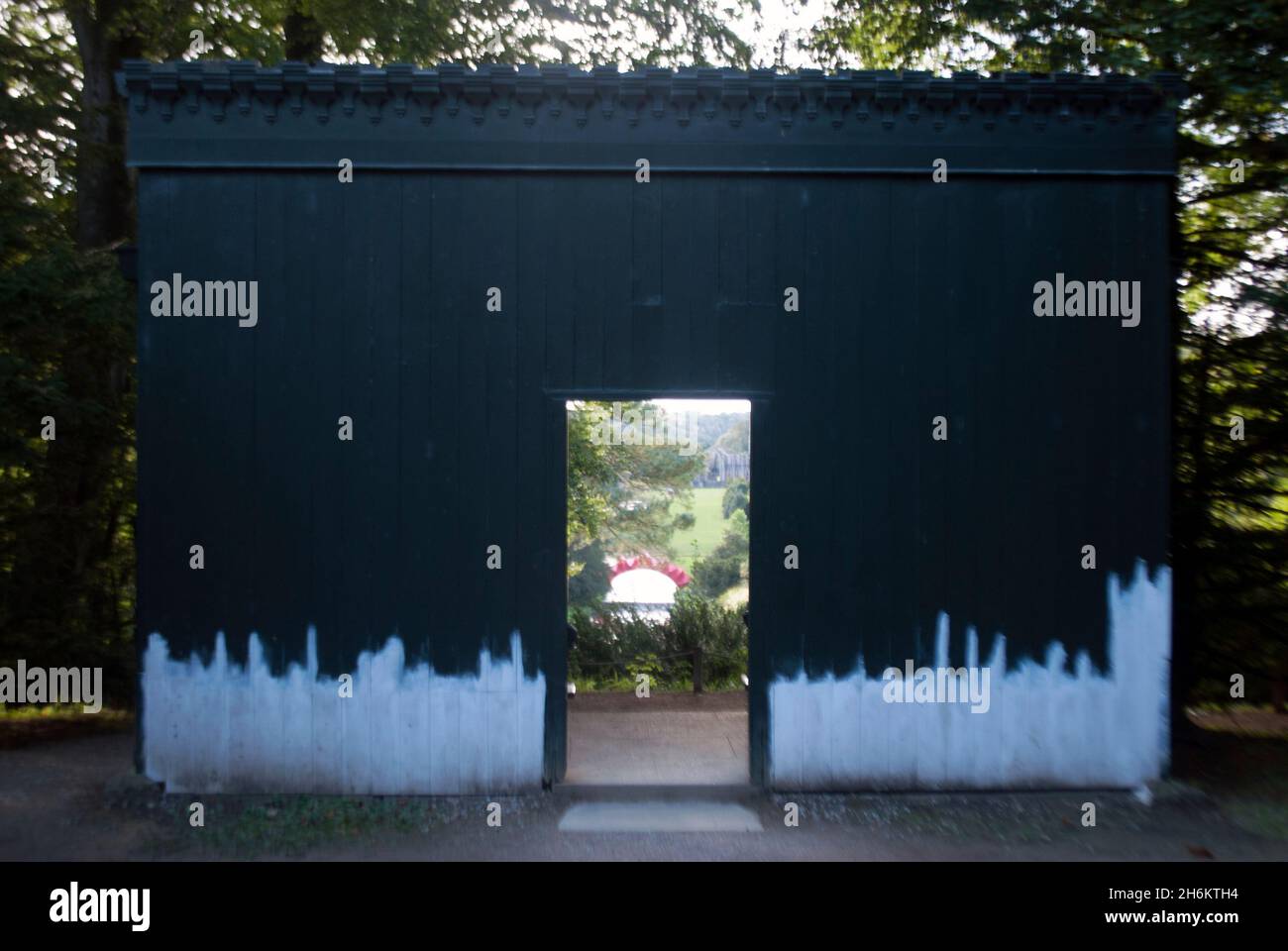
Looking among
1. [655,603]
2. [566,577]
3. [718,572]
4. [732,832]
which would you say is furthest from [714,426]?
[732,832]

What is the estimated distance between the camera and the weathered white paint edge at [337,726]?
5.96 meters

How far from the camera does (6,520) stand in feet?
32.1

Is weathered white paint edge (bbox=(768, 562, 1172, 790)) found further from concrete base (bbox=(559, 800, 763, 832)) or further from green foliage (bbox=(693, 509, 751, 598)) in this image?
green foliage (bbox=(693, 509, 751, 598))

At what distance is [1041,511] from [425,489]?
4107mm

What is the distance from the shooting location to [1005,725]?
19.9 ft

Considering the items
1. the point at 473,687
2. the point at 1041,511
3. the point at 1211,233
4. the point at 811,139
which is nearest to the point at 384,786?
the point at 473,687

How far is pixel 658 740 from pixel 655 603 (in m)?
5.50

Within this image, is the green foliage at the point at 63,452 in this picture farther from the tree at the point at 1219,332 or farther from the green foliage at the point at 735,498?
the green foliage at the point at 735,498

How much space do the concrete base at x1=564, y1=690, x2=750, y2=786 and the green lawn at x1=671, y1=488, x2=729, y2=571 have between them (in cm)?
959

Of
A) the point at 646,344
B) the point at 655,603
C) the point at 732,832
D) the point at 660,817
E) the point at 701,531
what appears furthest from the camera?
the point at 701,531

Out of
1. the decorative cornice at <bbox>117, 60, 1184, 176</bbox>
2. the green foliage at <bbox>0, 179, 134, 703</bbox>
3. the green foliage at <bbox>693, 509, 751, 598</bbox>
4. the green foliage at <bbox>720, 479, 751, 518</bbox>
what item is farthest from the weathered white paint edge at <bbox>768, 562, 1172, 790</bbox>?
the green foliage at <bbox>693, 509, 751, 598</bbox>

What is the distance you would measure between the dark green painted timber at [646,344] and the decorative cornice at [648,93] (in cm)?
2

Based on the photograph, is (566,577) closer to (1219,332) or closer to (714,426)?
(1219,332)

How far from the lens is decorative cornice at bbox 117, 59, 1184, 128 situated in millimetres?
5879
